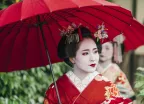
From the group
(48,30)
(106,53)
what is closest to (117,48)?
(106,53)

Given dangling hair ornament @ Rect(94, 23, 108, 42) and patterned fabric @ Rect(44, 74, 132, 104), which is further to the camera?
dangling hair ornament @ Rect(94, 23, 108, 42)

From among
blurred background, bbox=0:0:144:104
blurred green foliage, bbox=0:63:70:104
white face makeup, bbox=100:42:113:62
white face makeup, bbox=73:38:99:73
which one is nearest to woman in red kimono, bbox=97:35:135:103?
white face makeup, bbox=100:42:113:62

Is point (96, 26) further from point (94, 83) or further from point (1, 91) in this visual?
point (1, 91)

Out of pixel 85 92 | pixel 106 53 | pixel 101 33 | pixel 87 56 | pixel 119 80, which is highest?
pixel 101 33

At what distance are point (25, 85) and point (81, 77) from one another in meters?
2.96

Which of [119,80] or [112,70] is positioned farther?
[112,70]

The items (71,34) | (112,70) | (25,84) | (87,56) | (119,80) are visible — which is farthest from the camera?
(25,84)

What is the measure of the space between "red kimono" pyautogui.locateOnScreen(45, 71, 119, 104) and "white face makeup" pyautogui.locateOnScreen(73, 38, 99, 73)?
0.54 feet

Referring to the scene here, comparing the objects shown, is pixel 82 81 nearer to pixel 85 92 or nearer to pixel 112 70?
pixel 85 92

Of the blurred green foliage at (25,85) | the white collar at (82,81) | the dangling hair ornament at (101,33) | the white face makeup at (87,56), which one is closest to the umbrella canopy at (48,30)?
the dangling hair ornament at (101,33)

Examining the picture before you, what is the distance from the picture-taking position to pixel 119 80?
23.3 feet

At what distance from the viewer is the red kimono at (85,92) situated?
4.95 meters

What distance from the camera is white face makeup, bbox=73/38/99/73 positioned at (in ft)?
16.2

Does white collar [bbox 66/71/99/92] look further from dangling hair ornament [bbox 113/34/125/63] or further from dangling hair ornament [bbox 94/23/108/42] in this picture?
dangling hair ornament [bbox 113/34/125/63]
